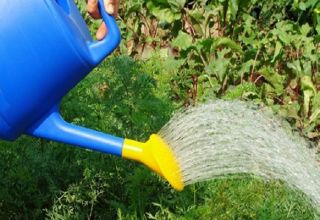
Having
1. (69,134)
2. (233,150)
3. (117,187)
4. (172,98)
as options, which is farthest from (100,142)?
(172,98)

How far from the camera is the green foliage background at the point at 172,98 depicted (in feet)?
8.22

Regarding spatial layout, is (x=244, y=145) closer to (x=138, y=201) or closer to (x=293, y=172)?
(x=293, y=172)

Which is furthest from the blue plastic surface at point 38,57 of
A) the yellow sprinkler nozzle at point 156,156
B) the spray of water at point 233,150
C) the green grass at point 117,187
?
the green grass at point 117,187

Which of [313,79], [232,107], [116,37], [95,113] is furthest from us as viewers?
[313,79]

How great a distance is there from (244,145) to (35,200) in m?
0.78

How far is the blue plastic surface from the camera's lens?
1.72 meters

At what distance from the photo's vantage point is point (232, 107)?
91.7 inches

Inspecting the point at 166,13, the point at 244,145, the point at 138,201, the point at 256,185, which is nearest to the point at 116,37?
the point at 244,145

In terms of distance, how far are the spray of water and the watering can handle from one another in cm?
31

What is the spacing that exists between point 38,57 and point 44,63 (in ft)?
0.06

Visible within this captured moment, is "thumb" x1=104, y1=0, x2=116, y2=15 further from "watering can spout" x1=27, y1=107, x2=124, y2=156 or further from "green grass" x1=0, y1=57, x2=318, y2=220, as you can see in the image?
"green grass" x1=0, y1=57, x2=318, y2=220

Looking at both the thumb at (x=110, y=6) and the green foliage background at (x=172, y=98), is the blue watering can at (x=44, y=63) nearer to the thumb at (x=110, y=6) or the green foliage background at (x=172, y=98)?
the thumb at (x=110, y=6)

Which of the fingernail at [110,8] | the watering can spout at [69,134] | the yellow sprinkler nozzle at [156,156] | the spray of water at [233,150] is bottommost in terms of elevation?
the spray of water at [233,150]

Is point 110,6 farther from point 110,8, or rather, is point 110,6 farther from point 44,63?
point 44,63
